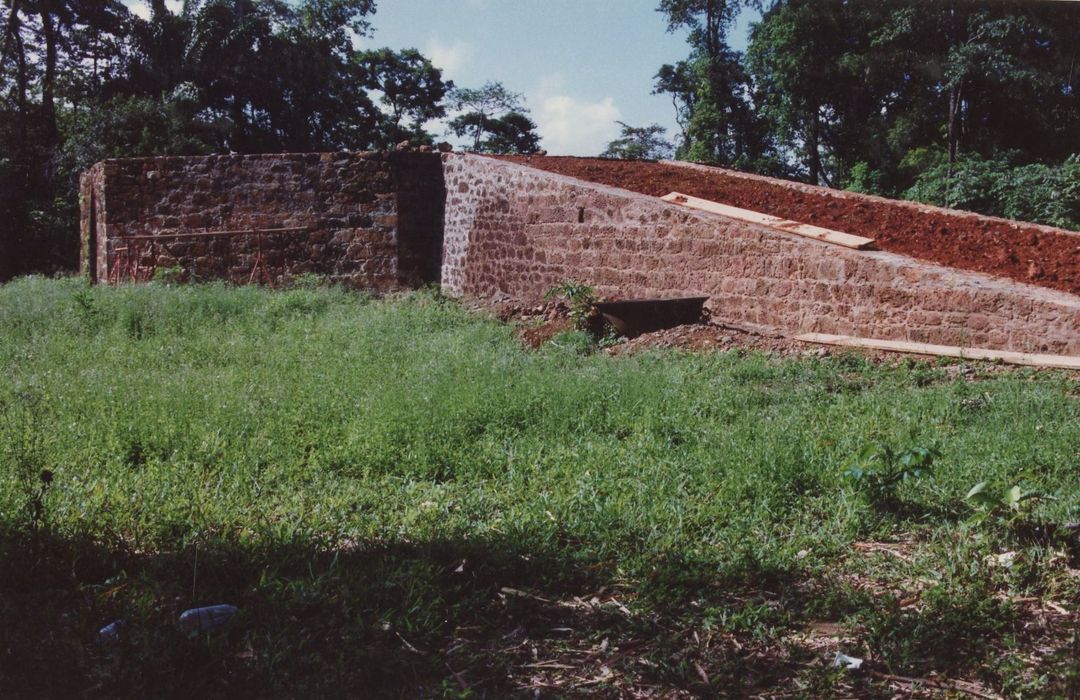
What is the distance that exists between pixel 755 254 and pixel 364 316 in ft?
13.1

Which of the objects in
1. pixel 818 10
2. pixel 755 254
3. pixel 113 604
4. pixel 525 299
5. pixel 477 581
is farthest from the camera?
pixel 818 10

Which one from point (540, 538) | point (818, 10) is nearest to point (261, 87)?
point (818, 10)

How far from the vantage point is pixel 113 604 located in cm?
295

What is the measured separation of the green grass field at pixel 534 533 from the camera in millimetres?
2662

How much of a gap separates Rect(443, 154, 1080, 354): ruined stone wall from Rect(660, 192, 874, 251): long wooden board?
29cm

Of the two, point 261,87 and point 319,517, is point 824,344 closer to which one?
point 319,517

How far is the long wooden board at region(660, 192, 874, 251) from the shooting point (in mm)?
7945

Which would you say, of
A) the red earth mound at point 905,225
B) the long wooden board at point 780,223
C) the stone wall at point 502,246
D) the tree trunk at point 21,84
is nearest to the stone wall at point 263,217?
the stone wall at point 502,246

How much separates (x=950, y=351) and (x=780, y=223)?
2.58m

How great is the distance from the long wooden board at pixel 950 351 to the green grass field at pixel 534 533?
0.32 meters

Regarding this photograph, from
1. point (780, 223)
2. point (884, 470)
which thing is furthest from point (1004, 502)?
point (780, 223)

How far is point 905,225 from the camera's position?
9.48 metres

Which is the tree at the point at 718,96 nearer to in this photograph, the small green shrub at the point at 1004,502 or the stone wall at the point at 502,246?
the stone wall at the point at 502,246

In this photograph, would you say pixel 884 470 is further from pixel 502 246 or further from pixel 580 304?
pixel 502 246
